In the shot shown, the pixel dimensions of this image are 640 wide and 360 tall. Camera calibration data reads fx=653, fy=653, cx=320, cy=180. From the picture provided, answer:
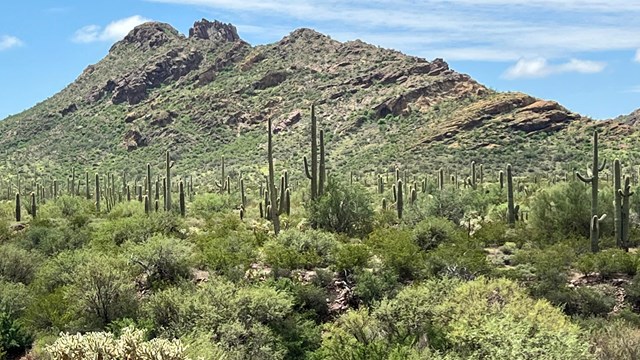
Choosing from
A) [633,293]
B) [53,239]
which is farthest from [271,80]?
[633,293]

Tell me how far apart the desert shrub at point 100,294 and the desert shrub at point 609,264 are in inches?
519

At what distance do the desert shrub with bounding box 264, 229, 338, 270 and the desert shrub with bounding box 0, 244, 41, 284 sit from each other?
313 inches

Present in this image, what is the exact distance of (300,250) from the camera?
68.9 feet

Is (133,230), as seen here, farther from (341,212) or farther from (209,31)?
(209,31)

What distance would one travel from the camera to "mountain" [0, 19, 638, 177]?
71.1 metres

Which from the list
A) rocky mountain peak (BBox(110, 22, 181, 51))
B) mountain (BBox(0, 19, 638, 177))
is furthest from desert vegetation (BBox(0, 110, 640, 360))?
rocky mountain peak (BBox(110, 22, 181, 51))

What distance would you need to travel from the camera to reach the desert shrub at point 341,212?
2542 centimetres

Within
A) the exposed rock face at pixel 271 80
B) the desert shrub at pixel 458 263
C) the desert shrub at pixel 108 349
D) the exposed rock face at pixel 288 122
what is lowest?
the desert shrub at pixel 458 263

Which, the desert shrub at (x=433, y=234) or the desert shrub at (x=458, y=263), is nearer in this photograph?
the desert shrub at (x=458, y=263)

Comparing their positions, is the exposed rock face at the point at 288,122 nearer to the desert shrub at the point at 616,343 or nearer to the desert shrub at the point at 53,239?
the desert shrub at the point at 53,239

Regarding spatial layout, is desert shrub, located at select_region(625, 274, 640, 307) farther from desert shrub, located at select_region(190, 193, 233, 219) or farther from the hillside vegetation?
desert shrub, located at select_region(190, 193, 233, 219)

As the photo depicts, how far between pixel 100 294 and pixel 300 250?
21.1ft

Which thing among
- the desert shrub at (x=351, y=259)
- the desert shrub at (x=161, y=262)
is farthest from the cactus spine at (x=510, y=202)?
the desert shrub at (x=161, y=262)

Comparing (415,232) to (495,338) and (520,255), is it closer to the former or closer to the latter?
(520,255)
